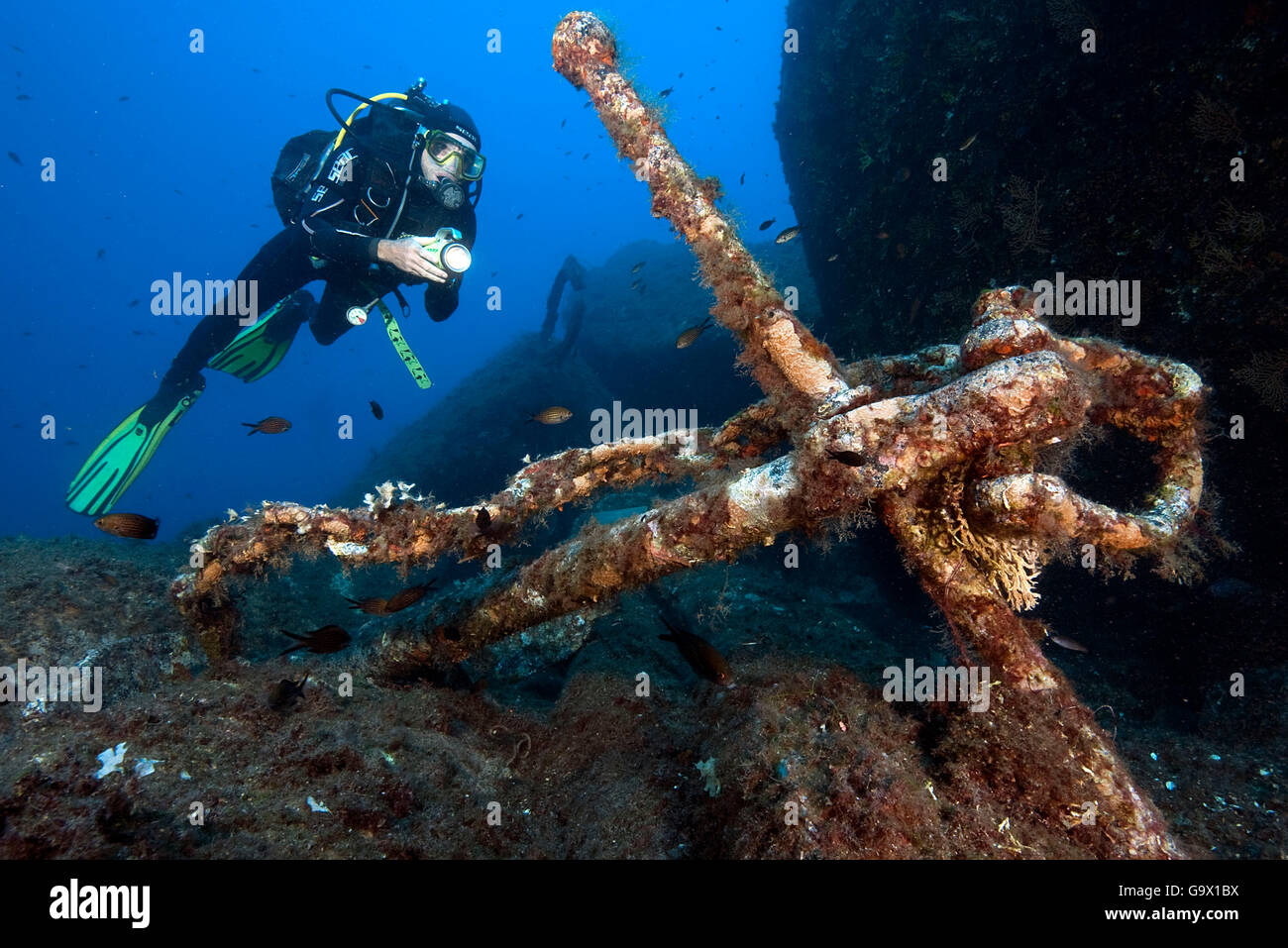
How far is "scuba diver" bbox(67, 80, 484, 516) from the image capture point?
7.41 metres

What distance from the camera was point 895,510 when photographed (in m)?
3.01

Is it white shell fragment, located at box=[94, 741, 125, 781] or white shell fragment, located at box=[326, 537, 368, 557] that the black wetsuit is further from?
white shell fragment, located at box=[94, 741, 125, 781]

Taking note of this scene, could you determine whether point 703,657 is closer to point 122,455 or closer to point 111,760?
point 111,760

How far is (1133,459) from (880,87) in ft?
20.2

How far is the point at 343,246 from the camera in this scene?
6.04m

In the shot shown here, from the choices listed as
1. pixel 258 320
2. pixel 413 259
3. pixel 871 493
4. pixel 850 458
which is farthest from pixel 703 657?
pixel 258 320

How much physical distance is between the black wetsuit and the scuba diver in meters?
0.02

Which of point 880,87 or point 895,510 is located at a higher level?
point 880,87

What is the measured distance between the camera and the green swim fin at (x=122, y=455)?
24.7 feet

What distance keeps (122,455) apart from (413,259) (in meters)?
6.34

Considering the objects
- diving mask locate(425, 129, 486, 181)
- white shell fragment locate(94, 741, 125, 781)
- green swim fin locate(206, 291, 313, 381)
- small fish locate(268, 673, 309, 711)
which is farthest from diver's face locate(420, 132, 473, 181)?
white shell fragment locate(94, 741, 125, 781)
